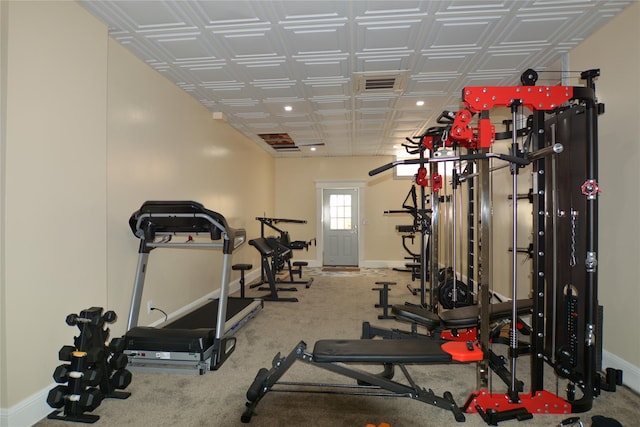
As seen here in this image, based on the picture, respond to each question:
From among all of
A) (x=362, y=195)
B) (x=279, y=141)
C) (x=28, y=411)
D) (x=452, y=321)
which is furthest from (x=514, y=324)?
(x=362, y=195)

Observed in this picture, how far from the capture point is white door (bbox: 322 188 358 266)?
26.2ft

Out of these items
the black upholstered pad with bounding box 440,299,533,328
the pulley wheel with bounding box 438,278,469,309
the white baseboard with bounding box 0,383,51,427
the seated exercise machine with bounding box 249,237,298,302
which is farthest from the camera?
the seated exercise machine with bounding box 249,237,298,302

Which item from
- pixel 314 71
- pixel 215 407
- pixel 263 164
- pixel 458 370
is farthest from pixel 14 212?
pixel 263 164

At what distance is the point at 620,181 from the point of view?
92.2 inches

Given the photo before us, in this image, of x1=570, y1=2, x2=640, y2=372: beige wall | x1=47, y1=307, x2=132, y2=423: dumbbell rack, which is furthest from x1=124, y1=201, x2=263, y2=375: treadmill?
x1=570, y1=2, x2=640, y2=372: beige wall

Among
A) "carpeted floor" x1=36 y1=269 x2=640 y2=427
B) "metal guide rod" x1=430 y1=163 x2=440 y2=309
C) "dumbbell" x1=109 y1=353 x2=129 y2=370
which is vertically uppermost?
"metal guide rod" x1=430 y1=163 x2=440 y2=309

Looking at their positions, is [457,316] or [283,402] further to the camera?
[457,316]

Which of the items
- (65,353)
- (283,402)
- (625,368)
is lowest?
(283,402)

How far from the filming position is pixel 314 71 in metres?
3.31

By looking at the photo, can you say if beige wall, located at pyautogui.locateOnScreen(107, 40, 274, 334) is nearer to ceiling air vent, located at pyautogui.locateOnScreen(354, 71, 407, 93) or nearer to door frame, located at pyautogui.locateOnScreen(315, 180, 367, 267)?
ceiling air vent, located at pyautogui.locateOnScreen(354, 71, 407, 93)

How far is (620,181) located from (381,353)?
220 cm

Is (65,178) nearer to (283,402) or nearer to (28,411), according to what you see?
(28,411)

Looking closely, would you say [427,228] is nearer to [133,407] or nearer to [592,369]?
[592,369]

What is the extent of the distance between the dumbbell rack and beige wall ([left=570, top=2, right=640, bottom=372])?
3.58 meters
